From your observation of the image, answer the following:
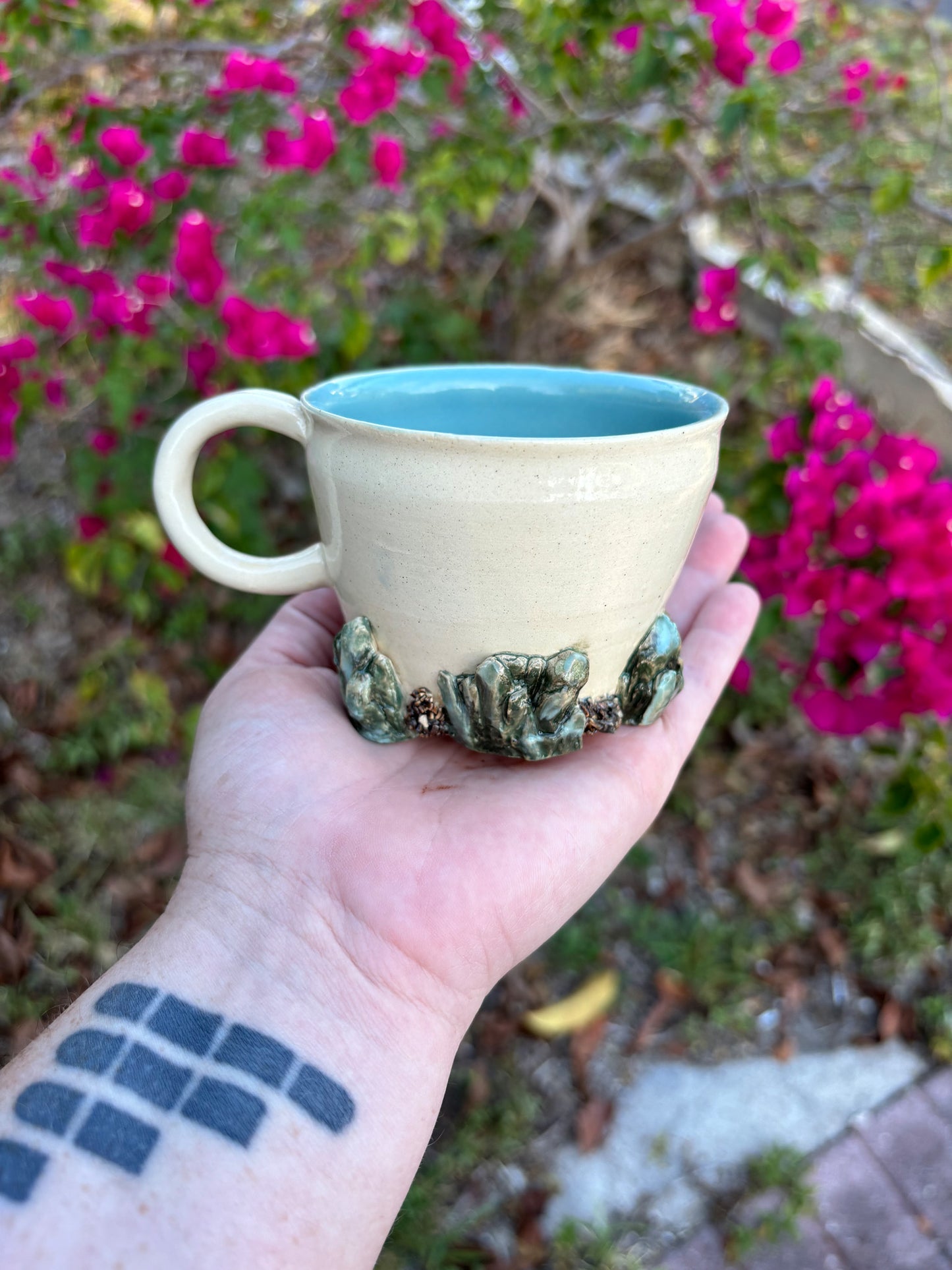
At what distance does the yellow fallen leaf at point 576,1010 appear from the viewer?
166cm

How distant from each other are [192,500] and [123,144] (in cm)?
89

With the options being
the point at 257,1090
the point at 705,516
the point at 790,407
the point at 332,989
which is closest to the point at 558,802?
the point at 332,989

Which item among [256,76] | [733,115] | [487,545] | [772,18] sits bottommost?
[487,545]

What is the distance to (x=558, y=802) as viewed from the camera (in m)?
1.02

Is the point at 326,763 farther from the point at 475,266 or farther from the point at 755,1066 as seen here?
the point at 475,266

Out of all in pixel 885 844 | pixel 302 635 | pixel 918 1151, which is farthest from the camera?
pixel 885 844

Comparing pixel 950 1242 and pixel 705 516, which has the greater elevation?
pixel 705 516

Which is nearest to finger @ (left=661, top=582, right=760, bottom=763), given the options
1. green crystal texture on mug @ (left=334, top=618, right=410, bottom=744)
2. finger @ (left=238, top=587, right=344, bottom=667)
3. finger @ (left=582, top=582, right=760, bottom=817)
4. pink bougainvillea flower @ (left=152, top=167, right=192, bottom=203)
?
finger @ (left=582, top=582, right=760, bottom=817)

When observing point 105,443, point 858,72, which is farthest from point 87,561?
point 858,72

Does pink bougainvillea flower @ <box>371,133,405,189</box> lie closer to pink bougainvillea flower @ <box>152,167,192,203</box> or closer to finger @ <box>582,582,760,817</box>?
pink bougainvillea flower @ <box>152,167,192,203</box>

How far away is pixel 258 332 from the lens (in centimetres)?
162

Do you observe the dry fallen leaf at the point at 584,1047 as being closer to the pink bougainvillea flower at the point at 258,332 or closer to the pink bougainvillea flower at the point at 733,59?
the pink bougainvillea flower at the point at 258,332

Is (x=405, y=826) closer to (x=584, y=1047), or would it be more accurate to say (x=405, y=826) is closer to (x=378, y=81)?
(x=584, y=1047)

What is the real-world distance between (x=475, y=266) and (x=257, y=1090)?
2743mm
